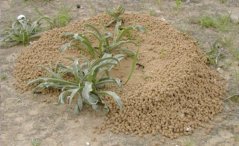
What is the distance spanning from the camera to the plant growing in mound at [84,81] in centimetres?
381

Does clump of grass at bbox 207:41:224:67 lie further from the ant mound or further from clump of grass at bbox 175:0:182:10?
clump of grass at bbox 175:0:182:10

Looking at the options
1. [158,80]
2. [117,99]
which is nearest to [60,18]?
[158,80]

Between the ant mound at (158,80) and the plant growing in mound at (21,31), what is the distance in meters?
0.21

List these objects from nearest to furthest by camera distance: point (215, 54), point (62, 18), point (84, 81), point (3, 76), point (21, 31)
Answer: point (84, 81)
point (3, 76)
point (215, 54)
point (21, 31)
point (62, 18)

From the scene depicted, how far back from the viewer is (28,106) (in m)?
3.99

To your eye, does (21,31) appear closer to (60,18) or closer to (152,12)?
(60,18)

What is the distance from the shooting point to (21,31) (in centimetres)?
492

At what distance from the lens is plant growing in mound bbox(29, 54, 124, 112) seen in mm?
3807

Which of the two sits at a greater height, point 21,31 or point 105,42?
point 21,31

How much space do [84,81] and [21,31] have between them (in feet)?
4.39

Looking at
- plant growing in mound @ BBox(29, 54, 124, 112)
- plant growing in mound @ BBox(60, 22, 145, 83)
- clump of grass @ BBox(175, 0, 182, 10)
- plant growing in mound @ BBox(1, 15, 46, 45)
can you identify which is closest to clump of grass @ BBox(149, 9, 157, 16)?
clump of grass @ BBox(175, 0, 182, 10)

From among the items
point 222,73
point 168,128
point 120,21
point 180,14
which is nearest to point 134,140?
A: point 168,128

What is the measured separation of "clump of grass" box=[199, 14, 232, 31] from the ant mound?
451mm

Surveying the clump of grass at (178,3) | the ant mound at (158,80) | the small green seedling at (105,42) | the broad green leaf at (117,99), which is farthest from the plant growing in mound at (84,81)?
the clump of grass at (178,3)
